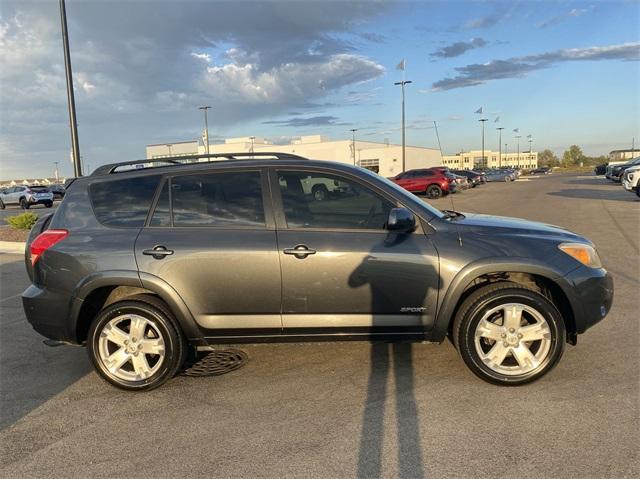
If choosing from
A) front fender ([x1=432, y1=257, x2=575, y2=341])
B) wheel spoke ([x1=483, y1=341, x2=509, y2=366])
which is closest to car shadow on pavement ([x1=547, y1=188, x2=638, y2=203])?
front fender ([x1=432, y1=257, x2=575, y2=341])

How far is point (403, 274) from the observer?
149 inches

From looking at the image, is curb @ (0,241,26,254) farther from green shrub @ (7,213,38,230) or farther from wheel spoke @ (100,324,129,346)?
wheel spoke @ (100,324,129,346)

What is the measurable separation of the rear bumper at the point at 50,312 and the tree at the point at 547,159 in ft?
516

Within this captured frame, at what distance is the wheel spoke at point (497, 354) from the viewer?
12.6ft

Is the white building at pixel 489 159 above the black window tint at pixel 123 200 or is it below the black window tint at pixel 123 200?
above

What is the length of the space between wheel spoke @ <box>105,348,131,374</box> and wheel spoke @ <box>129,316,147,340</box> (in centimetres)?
18

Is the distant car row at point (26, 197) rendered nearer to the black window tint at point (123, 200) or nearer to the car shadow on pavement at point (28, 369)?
the car shadow on pavement at point (28, 369)

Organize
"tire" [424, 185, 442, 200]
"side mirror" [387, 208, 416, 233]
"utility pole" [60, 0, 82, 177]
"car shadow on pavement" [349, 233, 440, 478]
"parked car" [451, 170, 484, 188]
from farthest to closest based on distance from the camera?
"parked car" [451, 170, 484, 188] < "tire" [424, 185, 442, 200] < "utility pole" [60, 0, 82, 177] < "side mirror" [387, 208, 416, 233] < "car shadow on pavement" [349, 233, 440, 478]

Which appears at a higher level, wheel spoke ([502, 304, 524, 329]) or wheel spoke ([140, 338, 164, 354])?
wheel spoke ([502, 304, 524, 329])

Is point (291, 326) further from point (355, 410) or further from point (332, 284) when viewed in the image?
point (355, 410)

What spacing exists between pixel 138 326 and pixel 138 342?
133 mm

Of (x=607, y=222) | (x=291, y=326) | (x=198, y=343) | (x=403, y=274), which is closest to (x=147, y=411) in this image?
(x=198, y=343)

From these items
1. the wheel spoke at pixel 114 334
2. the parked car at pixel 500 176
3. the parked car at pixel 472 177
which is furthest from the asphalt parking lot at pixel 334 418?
the parked car at pixel 500 176

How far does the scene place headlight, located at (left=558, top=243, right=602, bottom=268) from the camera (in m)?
3.88
